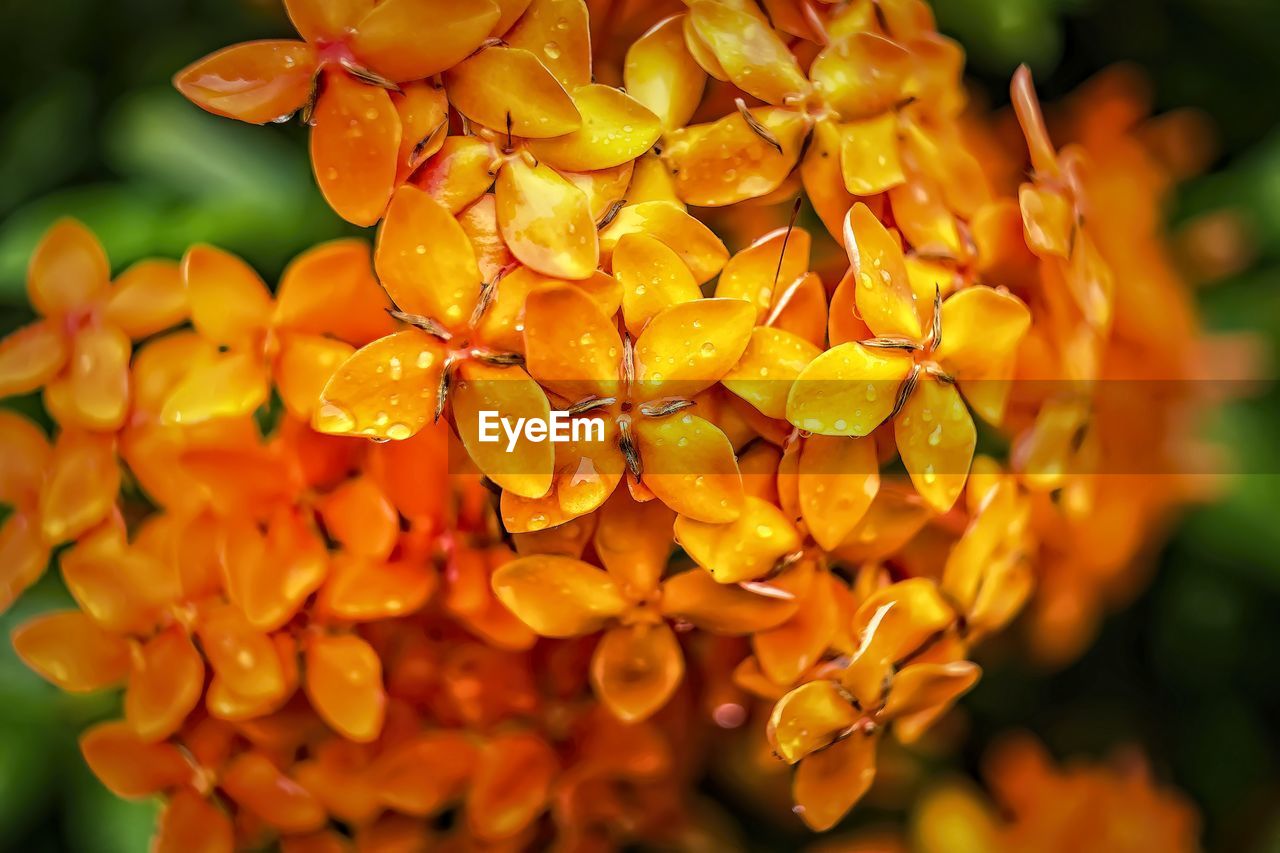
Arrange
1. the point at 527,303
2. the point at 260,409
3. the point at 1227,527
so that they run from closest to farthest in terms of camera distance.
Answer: the point at 527,303 < the point at 260,409 < the point at 1227,527

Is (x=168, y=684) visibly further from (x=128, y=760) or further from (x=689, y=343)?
(x=689, y=343)

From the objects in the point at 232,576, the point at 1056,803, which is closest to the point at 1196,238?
the point at 1056,803

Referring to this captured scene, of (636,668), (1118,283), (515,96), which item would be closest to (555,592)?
(636,668)

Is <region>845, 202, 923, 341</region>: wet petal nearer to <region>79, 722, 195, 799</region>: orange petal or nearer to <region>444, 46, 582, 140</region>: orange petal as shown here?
<region>444, 46, 582, 140</region>: orange petal

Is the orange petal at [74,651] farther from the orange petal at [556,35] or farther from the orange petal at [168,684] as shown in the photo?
the orange petal at [556,35]

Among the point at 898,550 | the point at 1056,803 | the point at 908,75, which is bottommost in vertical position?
the point at 1056,803

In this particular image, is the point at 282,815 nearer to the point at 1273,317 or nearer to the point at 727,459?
the point at 727,459

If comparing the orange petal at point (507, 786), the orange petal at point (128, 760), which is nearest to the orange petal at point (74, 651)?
the orange petal at point (128, 760)
